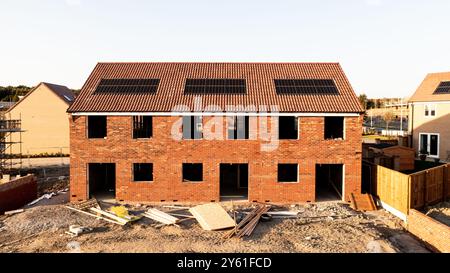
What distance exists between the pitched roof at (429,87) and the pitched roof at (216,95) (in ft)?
44.6

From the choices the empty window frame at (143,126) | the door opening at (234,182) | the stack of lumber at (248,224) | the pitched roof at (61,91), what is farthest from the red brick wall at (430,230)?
the pitched roof at (61,91)

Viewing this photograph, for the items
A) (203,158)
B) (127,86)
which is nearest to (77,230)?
(203,158)

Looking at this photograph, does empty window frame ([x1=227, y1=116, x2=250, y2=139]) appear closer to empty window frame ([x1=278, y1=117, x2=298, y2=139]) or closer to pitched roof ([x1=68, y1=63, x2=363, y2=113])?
pitched roof ([x1=68, y1=63, x2=363, y2=113])

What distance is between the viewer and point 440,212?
1634 centimetres

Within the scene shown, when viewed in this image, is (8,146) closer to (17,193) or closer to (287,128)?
(17,193)

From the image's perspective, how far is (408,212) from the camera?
15.0 m

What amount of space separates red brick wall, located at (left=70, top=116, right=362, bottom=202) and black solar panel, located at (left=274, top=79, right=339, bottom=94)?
7.12 feet

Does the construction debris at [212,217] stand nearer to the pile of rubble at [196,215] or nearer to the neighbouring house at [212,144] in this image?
the pile of rubble at [196,215]

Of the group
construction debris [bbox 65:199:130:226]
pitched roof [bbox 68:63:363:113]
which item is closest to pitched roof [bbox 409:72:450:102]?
pitched roof [bbox 68:63:363:113]

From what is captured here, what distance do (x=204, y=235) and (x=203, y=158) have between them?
17.7ft
